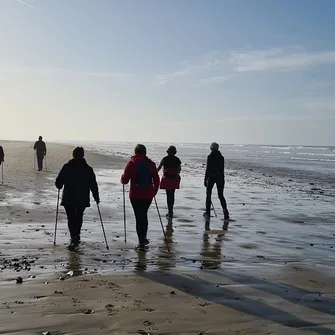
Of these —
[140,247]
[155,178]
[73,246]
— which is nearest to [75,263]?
[73,246]

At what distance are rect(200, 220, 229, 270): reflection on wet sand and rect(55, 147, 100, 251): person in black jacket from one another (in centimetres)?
257

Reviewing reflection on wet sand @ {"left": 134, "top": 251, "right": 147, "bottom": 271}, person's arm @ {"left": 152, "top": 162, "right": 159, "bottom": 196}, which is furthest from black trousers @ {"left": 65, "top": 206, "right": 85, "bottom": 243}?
person's arm @ {"left": 152, "top": 162, "right": 159, "bottom": 196}

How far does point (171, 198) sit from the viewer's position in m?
12.5

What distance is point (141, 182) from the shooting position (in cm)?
852

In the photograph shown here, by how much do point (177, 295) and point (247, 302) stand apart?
0.90 m

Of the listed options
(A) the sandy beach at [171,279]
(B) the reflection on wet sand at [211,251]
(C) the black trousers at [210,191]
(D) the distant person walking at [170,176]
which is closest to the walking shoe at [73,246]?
(A) the sandy beach at [171,279]

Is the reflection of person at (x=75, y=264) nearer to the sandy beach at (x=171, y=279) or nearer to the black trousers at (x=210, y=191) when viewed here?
the sandy beach at (x=171, y=279)

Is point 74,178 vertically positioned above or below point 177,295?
above

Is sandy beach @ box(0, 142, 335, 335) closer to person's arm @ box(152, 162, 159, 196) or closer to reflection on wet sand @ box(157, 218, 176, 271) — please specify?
reflection on wet sand @ box(157, 218, 176, 271)

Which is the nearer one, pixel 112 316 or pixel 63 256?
pixel 112 316

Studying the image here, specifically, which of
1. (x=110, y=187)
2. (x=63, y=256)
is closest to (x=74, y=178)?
(x=63, y=256)

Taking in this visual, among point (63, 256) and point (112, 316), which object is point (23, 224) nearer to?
point (63, 256)

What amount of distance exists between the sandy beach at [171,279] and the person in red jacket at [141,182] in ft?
1.63

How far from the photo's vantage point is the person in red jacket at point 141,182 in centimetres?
852
